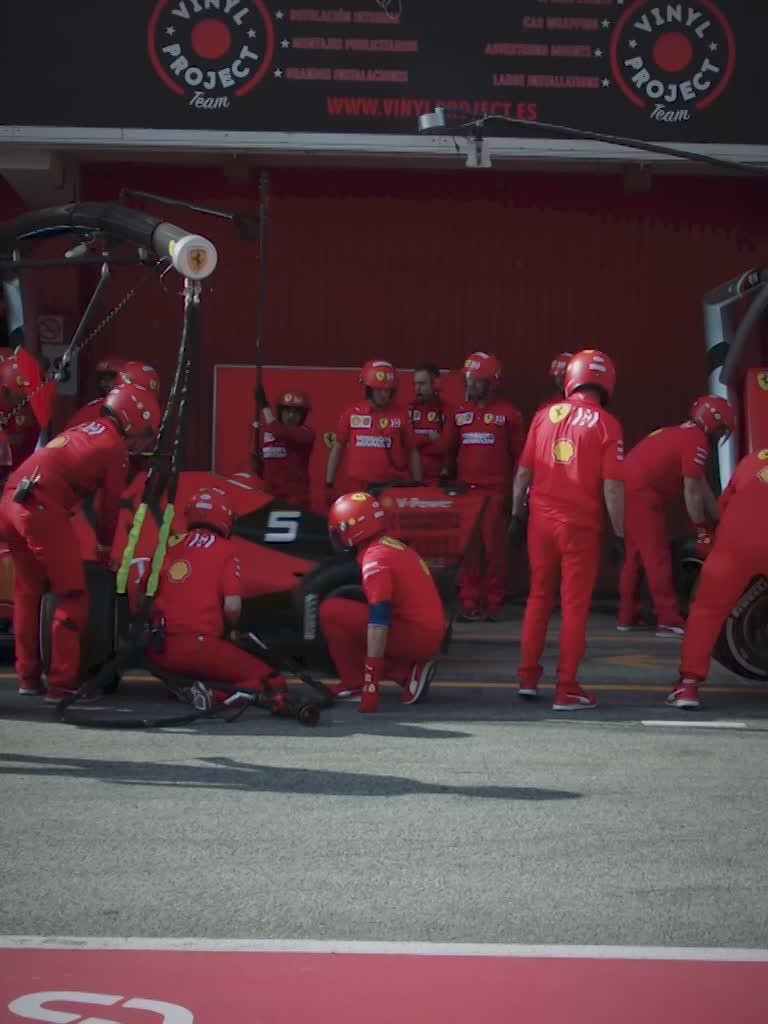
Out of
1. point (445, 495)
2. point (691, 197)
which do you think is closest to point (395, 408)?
point (445, 495)

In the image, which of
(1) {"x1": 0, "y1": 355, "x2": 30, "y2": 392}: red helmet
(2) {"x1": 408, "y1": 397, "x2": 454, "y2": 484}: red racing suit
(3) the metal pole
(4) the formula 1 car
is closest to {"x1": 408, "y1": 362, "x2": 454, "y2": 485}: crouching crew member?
(2) {"x1": 408, "y1": 397, "x2": 454, "y2": 484}: red racing suit

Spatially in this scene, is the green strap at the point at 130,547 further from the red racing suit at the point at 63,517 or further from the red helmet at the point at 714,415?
the red helmet at the point at 714,415

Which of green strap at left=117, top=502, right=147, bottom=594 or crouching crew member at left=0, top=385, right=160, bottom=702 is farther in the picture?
crouching crew member at left=0, top=385, right=160, bottom=702

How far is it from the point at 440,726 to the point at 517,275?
7963mm

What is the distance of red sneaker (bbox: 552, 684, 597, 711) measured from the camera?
29.3 feet

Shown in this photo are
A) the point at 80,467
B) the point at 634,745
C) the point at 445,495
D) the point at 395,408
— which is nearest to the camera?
the point at 634,745

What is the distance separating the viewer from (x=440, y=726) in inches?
328

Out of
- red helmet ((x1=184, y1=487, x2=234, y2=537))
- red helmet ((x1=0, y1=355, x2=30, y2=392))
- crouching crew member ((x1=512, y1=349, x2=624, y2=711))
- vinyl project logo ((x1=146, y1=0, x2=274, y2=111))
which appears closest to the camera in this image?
crouching crew member ((x1=512, y1=349, x2=624, y2=711))

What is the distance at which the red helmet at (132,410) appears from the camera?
9.02 meters

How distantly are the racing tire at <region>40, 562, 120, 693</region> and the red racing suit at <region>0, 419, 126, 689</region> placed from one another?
0.07 meters

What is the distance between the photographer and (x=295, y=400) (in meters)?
14.0

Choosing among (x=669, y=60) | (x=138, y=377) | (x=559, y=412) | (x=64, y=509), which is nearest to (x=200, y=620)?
(x=64, y=509)

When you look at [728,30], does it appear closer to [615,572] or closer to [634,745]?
[615,572]

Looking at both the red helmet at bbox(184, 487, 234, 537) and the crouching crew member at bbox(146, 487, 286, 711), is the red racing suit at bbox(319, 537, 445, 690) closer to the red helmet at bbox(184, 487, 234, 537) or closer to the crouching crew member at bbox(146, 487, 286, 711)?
the crouching crew member at bbox(146, 487, 286, 711)
